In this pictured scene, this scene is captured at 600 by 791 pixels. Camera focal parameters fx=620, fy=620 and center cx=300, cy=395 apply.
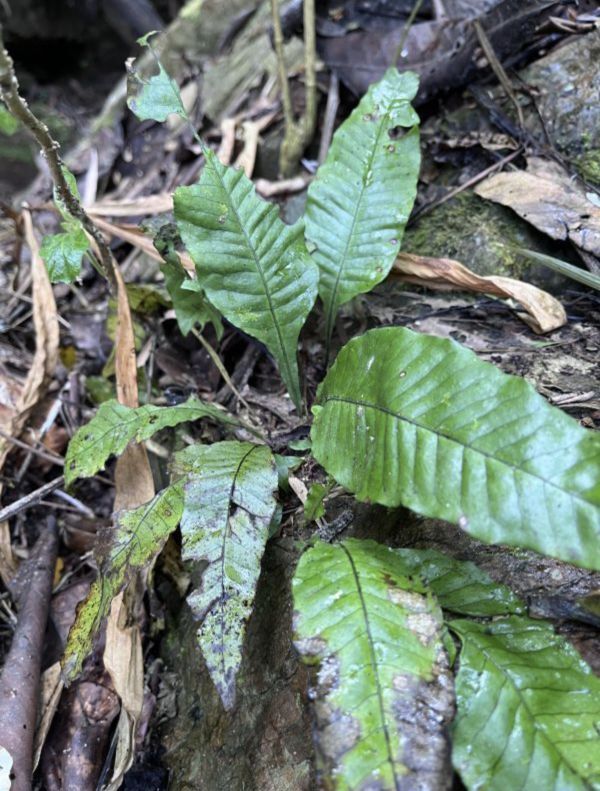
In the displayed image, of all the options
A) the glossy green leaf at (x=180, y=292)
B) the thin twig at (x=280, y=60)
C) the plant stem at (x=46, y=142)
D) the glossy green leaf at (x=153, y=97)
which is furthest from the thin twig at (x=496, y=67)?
the plant stem at (x=46, y=142)

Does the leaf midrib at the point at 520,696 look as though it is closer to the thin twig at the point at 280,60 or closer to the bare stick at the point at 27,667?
the bare stick at the point at 27,667

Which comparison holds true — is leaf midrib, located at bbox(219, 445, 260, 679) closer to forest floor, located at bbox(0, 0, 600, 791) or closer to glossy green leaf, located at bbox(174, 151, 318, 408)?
forest floor, located at bbox(0, 0, 600, 791)

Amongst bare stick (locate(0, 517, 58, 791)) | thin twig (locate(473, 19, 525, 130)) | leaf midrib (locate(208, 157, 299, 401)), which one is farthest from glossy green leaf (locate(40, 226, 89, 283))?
thin twig (locate(473, 19, 525, 130))

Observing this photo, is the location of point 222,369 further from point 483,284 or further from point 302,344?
point 483,284

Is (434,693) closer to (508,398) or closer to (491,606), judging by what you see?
(491,606)

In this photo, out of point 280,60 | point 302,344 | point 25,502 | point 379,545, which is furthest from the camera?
point 280,60

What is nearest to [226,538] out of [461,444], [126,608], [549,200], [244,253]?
[126,608]
